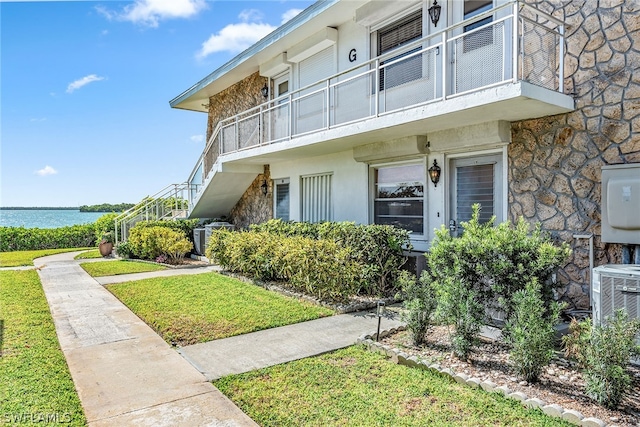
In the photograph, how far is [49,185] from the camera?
33.2 metres

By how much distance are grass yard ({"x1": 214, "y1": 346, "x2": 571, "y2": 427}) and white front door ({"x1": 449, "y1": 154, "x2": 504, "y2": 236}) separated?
4.76 metres

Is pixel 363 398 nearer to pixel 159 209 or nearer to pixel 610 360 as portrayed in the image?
pixel 610 360

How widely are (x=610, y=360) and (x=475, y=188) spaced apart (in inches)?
214

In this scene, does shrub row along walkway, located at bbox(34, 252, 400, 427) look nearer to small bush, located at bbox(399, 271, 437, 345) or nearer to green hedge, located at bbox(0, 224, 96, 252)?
small bush, located at bbox(399, 271, 437, 345)

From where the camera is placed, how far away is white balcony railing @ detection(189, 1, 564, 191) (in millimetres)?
6809

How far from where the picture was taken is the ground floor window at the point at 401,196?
9922 millimetres

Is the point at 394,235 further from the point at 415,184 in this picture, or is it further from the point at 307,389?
the point at 307,389

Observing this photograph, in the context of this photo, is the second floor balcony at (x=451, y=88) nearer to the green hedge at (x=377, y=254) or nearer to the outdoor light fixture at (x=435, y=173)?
the outdoor light fixture at (x=435, y=173)

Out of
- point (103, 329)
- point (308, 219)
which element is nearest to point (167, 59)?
point (308, 219)

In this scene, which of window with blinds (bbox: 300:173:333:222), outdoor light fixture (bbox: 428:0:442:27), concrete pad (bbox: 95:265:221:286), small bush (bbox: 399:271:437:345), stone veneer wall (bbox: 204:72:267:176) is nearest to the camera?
small bush (bbox: 399:271:437:345)

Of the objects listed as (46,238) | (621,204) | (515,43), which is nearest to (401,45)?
(515,43)

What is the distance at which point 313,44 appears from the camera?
42.0 feet

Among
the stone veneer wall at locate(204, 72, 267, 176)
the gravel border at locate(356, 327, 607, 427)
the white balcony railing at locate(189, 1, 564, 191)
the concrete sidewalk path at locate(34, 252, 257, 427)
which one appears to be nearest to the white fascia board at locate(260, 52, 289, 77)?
the stone veneer wall at locate(204, 72, 267, 176)

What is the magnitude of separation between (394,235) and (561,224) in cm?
308
